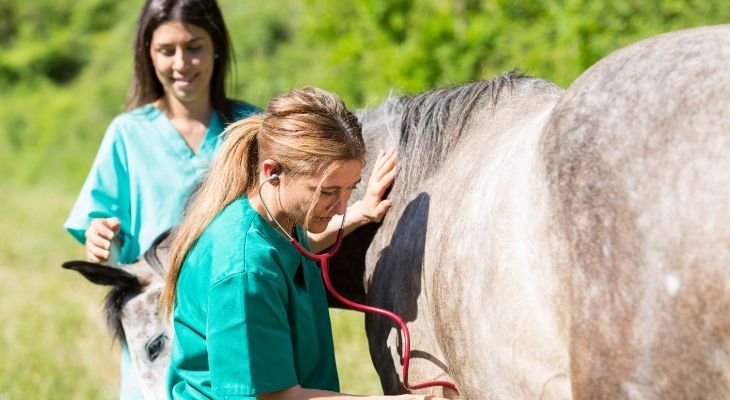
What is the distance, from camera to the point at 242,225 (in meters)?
2.27

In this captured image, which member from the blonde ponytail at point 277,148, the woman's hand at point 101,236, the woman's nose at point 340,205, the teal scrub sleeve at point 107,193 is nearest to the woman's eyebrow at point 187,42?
the teal scrub sleeve at point 107,193

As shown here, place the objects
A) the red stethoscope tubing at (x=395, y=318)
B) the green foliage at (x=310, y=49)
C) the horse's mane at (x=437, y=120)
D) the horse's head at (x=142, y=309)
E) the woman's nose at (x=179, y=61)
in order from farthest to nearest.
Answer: the green foliage at (x=310, y=49), the woman's nose at (x=179, y=61), the horse's head at (x=142, y=309), the horse's mane at (x=437, y=120), the red stethoscope tubing at (x=395, y=318)

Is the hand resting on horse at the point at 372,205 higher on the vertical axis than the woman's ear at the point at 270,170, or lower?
lower

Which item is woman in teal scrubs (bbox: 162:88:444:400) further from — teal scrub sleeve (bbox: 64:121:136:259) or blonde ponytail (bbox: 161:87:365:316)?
teal scrub sleeve (bbox: 64:121:136:259)

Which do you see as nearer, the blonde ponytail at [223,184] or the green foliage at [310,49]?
the blonde ponytail at [223,184]

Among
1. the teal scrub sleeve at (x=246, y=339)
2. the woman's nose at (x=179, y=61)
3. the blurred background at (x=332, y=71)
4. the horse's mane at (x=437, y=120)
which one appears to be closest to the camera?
the teal scrub sleeve at (x=246, y=339)

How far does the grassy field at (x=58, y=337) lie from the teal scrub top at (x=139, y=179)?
43 centimetres

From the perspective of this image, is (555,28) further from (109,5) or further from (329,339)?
(109,5)

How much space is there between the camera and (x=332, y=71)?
34.2 ft

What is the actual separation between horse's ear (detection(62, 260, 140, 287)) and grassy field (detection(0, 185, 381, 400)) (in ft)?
1.12

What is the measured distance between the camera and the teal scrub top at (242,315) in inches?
84.2

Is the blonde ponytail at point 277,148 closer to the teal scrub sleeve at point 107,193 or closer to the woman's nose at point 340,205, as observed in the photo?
the woman's nose at point 340,205

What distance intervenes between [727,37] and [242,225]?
1.21 meters

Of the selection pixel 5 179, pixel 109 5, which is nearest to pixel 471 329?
pixel 5 179
